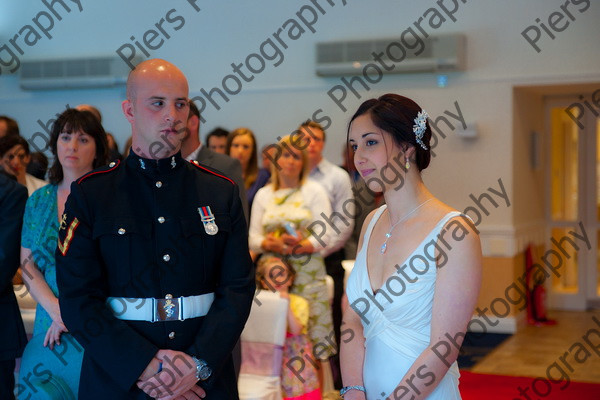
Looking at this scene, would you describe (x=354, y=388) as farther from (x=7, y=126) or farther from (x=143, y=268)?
(x=7, y=126)

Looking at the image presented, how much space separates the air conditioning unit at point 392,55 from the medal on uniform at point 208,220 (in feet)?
17.8

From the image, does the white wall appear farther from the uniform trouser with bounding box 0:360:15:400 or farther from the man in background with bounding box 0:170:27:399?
the uniform trouser with bounding box 0:360:15:400

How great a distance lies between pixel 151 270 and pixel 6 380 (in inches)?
50.2

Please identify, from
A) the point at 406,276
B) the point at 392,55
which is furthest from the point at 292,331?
the point at 392,55

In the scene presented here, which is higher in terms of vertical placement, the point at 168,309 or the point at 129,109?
the point at 129,109

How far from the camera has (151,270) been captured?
87.3 inches

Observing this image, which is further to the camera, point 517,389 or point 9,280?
point 517,389

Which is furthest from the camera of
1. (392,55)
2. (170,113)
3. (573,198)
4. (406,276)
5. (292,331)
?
(573,198)

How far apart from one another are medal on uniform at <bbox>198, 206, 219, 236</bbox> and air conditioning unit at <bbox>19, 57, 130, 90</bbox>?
246 inches

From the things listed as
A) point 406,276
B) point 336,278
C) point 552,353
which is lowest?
point 552,353

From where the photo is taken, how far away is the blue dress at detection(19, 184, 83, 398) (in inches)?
111

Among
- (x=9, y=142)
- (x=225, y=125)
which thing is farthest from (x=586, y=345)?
(x=9, y=142)

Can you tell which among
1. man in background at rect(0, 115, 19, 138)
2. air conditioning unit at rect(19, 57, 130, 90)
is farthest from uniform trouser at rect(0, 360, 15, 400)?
air conditioning unit at rect(19, 57, 130, 90)

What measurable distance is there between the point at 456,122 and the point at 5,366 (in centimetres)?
536
